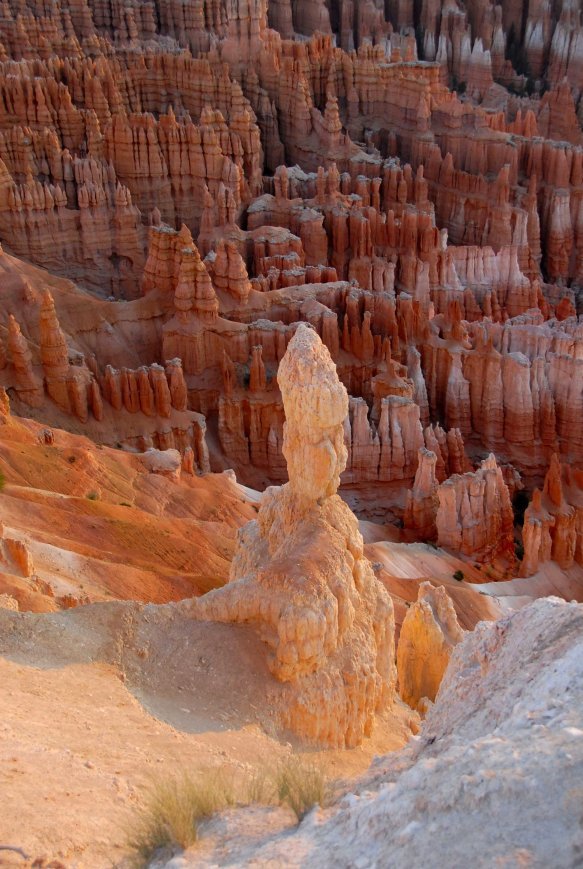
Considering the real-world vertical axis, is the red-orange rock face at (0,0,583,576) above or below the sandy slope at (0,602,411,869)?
below

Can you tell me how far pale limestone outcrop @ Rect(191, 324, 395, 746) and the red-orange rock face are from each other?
37.3 ft

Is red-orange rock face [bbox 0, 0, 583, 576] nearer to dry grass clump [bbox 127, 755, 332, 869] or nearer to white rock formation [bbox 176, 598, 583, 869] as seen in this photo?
dry grass clump [bbox 127, 755, 332, 869]

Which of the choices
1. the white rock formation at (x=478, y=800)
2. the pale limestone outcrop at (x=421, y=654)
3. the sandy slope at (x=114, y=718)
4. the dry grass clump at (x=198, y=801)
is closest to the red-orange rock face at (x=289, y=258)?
the pale limestone outcrop at (x=421, y=654)

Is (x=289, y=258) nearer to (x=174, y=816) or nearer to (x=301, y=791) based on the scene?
(x=301, y=791)

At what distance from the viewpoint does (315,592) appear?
9117mm

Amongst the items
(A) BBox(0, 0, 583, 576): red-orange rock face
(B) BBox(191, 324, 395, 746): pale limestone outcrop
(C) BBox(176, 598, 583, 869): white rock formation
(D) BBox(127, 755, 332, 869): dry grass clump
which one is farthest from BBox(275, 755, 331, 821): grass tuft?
(A) BBox(0, 0, 583, 576): red-orange rock face

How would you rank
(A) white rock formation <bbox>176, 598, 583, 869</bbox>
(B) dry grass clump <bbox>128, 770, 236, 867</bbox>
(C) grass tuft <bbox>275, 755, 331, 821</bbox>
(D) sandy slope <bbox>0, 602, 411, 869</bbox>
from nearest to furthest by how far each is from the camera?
(A) white rock formation <bbox>176, 598, 583, 869</bbox> → (B) dry grass clump <bbox>128, 770, 236, 867</bbox> → (C) grass tuft <bbox>275, 755, 331, 821</bbox> → (D) sandy slope <bbox>0, 602, 411, 869</bbox>

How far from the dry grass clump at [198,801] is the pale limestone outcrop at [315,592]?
322cm

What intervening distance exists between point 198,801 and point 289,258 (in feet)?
88.1

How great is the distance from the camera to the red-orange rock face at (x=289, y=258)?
77.1ft

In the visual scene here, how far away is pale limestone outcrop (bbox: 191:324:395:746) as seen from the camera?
8961mm

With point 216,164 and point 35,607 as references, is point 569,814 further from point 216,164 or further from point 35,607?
point 216,164

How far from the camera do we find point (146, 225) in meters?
35.0

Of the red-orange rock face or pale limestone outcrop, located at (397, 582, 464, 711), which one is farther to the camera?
the red-orange rock face
